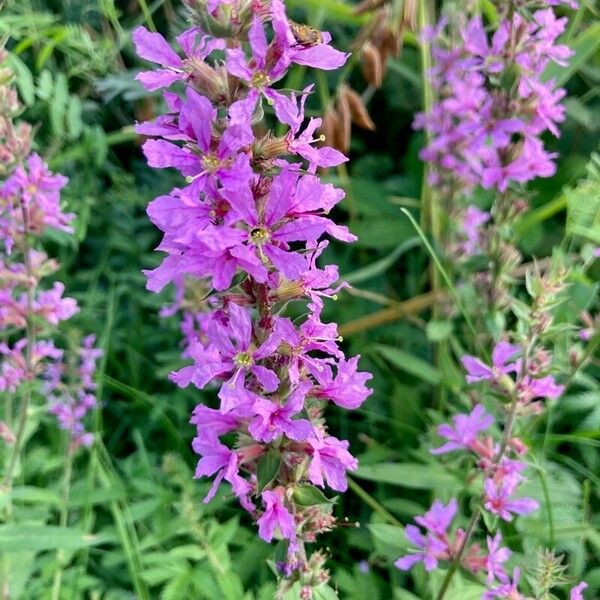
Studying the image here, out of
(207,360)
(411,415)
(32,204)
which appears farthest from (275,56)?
(411,415)

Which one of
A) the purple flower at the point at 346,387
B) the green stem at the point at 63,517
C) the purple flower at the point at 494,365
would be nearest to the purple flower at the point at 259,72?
the purple flower at the point at 346,387

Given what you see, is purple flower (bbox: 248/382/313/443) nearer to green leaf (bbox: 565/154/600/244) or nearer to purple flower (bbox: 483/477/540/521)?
purple flower (bbox: 483/477/540/521)

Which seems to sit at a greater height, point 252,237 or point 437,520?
point 252,237

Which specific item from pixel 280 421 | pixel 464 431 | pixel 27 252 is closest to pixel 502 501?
pixel 464 431

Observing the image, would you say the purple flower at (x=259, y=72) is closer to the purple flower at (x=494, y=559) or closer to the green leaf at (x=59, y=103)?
the purple flower at (x=494, y=559)

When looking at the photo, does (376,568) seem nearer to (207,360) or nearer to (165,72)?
(207,360)

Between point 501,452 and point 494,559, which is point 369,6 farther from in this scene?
point 494,559
